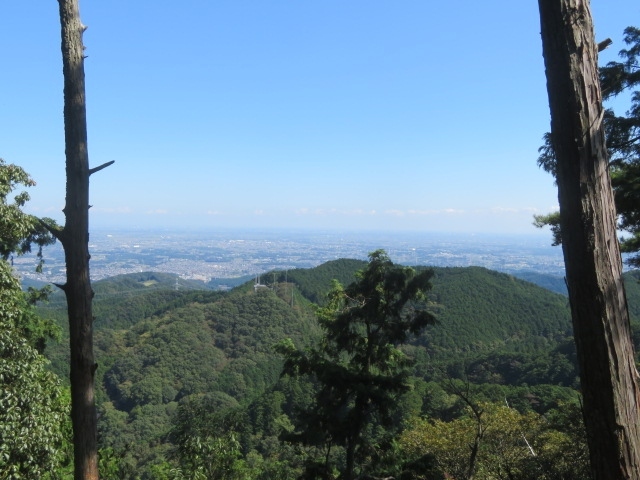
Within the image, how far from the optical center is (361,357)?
7688 mm

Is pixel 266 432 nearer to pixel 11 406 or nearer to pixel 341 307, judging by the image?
pixel 341 307

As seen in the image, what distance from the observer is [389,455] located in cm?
767

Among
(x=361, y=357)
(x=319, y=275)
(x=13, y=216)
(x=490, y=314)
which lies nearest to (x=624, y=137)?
(x=361, y=357)

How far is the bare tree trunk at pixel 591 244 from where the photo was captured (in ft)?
5.81

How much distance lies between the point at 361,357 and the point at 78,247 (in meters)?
5.58

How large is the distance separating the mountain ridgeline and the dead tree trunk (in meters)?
24.9

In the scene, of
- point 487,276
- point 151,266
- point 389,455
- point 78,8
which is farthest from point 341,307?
point 151,266

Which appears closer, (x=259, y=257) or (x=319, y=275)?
(x=319, y=275)

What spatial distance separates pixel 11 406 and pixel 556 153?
202 inches

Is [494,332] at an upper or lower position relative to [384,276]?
lower

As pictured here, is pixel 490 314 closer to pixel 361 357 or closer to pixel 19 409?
pixel 361 357

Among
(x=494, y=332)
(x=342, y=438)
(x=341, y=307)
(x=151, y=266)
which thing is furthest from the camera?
(x=151, y=266)

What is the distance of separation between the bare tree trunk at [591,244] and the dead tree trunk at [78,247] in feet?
8.53

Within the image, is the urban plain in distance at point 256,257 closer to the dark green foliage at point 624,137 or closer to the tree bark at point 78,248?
the dark green foliage at point 624,137
